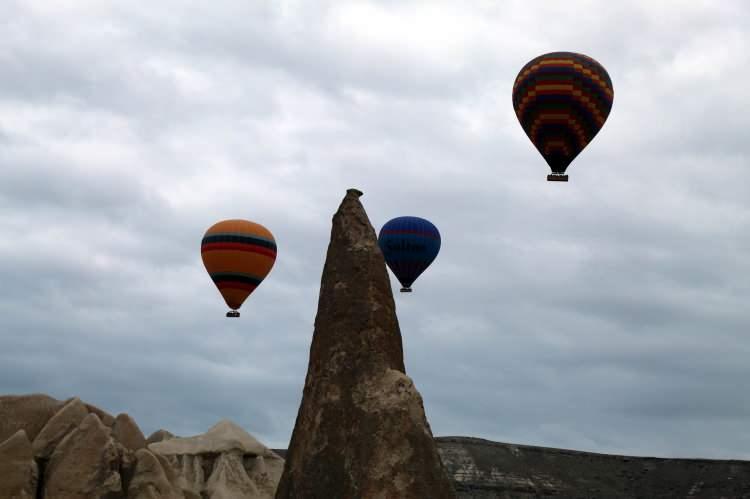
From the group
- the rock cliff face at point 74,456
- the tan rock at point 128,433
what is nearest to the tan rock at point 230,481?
the rock cliff face at point 74,456

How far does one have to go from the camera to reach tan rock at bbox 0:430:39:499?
17.7 meters

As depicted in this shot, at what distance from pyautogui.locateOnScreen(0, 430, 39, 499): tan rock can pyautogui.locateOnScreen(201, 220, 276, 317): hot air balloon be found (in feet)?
75.3

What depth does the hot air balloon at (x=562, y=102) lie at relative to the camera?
35.8 m

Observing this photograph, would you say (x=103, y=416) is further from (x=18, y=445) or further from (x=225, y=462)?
(x=225, y=462)

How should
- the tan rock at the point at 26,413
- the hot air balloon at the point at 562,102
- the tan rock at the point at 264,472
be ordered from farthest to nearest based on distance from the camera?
the hot air balloon at the point at 562,102
the tan rock at the point at 264,472
the tan rock at the point at 26,413

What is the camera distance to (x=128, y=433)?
20.4m

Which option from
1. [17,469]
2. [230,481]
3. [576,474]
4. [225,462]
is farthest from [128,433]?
[576,474]

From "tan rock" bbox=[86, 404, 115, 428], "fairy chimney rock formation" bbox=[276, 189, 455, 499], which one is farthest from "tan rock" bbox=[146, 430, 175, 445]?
"fairy chimney rock formation" bbox=[276, 189, 455, 499]

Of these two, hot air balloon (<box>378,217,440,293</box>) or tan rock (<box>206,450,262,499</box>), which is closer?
tan rock (<box>206,450,262,499</box>)

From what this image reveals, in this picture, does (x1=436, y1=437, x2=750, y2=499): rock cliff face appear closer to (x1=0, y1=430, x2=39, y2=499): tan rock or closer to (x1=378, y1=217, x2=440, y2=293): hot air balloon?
(x1=378, y1=217, x2=440, y2=293): hot air balloon

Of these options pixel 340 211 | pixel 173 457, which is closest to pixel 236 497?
pixel 173 457

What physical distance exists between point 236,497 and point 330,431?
1623 centimetres

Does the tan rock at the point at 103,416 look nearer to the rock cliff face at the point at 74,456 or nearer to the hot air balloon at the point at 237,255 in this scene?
the rock cliff face at the point at 74,456

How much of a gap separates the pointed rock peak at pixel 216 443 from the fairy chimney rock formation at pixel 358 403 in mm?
16864
